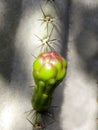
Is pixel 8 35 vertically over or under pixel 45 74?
over

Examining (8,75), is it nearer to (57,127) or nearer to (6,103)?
(6,103)

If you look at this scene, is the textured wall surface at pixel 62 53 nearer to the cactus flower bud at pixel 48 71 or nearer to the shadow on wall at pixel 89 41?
the shadow on wall at pixel 89 41

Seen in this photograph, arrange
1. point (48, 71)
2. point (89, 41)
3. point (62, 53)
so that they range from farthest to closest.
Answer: point (89, 41)
point (62, 53)
point (48, 71)

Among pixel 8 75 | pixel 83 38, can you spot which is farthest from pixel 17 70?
pixel 83 38

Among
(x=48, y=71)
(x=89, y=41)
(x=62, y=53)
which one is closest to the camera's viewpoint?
(x=48, y=71)

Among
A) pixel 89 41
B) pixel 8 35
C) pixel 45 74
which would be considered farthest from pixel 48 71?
pixel 89 41

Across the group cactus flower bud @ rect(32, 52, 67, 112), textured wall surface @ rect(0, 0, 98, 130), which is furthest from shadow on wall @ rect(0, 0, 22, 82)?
cactus flower bud @ rect(32, 52, 67, 112)

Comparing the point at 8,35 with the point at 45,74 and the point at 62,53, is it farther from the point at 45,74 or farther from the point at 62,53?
the point at 45,74

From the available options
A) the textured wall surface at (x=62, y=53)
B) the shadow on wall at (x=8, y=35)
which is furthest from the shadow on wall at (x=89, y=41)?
the shadow on wall at (x=8, y=35)
